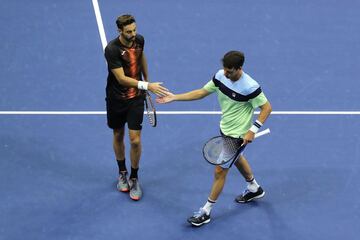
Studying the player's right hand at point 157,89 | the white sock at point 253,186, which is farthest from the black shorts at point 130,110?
the white sock at point 253,186

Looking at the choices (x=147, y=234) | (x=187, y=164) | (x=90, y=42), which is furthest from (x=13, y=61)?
(x=147, y=234)

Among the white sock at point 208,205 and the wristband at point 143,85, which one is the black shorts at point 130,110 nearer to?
the wristband at point 143,85

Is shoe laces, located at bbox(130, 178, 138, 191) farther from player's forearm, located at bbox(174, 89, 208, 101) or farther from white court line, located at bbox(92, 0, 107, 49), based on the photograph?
white court line, located at bbox(92, 0, 107, 49)

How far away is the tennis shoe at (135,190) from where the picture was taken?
6902 millimetres

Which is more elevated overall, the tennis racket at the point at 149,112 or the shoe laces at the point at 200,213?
the tennis racket at the point at 149,112

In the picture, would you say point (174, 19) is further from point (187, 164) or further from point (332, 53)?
point (187, 164)

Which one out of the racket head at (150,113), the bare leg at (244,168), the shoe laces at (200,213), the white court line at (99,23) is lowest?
the shoe laces at (200,213)

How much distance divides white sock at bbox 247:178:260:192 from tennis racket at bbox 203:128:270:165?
773 millimetres

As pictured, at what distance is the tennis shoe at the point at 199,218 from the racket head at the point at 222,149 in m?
0.76

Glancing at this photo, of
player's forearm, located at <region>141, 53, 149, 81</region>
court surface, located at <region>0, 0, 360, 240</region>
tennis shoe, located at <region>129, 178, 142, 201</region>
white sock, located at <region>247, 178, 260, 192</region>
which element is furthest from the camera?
tennis shoe, located at <region>129, 178, 142, 201</region>

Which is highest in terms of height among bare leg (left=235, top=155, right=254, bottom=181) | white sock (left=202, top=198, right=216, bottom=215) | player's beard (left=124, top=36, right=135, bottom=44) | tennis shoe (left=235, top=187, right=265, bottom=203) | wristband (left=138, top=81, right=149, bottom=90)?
player's beard (left=124, top=36, right=135, bottom=44)

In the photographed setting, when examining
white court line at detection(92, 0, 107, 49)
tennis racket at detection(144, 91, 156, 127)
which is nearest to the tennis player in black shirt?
tennis racket at detection(144, 91, 156, 127)

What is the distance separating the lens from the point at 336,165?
7488 millimetres

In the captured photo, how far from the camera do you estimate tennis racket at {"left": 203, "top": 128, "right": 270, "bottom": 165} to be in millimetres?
6055
